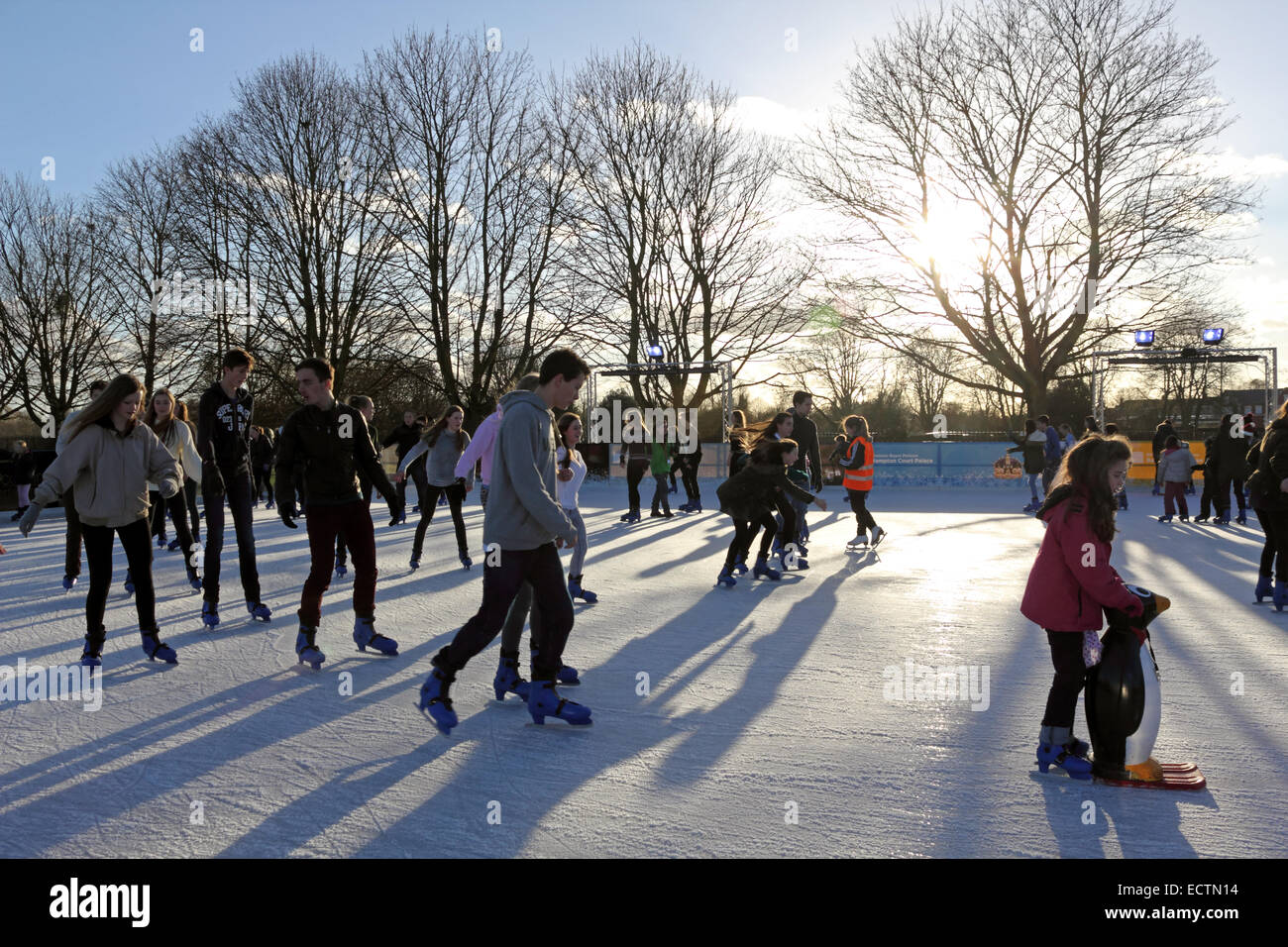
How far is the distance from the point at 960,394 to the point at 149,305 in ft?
135

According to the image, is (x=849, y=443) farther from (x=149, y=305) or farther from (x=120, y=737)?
(x=149, y=305)

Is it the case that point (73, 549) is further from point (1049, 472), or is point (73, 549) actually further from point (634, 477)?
point (1049, 472)

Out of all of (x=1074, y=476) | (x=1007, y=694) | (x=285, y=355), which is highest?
(x=285, y=355)

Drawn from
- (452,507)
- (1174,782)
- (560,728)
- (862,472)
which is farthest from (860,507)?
(1174,782)

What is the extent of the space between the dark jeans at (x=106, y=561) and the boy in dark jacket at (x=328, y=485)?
739 millimetres

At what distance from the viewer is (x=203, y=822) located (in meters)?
3.13

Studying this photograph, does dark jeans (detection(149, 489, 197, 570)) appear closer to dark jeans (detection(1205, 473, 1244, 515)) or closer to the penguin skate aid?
the penguin skate aid

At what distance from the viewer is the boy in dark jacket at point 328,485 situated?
17.7 feet

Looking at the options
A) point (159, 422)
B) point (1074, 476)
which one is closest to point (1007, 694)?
point (1074, 476)

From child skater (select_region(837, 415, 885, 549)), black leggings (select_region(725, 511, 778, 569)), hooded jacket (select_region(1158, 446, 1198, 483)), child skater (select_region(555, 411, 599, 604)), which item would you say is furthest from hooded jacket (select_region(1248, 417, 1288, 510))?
hooded jacket (select_region(1158, 446, 1198, 483))

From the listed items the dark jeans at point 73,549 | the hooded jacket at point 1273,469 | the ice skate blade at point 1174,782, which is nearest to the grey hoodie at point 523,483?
the ice skate blade at point 1174,782

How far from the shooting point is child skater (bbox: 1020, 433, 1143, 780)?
11.4 ft

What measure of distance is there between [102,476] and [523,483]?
8.27 ft
